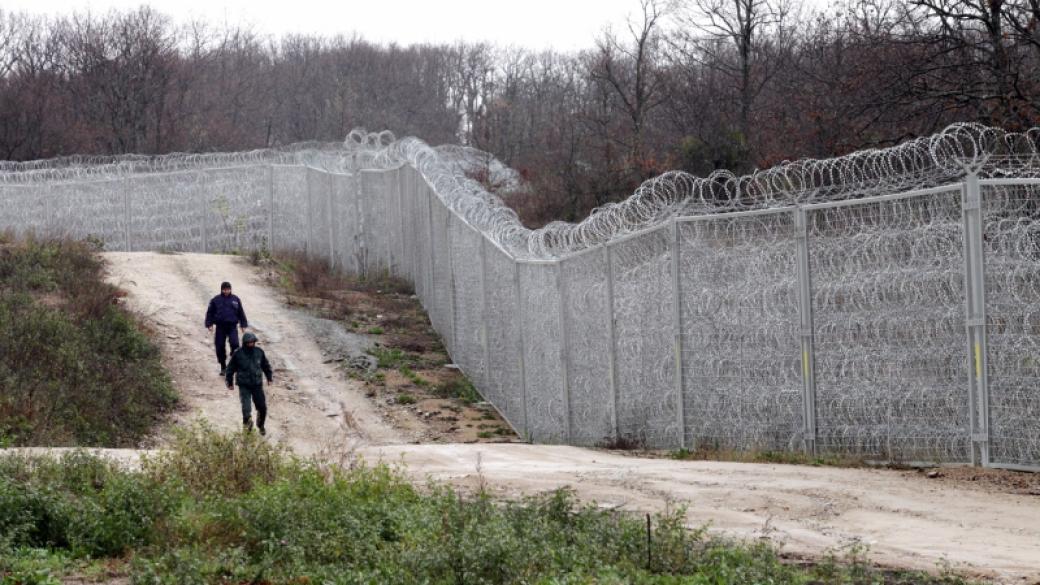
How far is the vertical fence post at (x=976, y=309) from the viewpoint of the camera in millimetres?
10117

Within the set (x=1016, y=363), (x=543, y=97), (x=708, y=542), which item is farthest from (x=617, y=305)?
(x=543, y=97)

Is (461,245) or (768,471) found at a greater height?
(461,245)

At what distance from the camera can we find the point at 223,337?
19.5m

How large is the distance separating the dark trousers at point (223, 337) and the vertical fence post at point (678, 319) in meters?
8.13

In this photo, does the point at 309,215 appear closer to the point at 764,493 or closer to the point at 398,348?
the point at 398,348

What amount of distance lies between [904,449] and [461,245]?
10626 millimetres

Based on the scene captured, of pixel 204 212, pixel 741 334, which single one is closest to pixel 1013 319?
pixel 741 334

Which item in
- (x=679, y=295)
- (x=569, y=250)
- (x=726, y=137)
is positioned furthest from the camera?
(x=726, y=137)

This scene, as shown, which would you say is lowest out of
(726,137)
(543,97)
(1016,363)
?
(1016,363)

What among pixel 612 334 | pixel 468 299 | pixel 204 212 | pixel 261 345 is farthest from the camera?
pixel 204 212

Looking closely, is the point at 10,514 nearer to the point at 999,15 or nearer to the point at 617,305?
the point at 617,305

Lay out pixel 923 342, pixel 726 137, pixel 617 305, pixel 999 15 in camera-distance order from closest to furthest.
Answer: pixel 923 342 → pixel 617 305 → pixel 999 15 → pixel 726 137

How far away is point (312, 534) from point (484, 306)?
11.2m

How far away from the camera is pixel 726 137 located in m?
27.7
